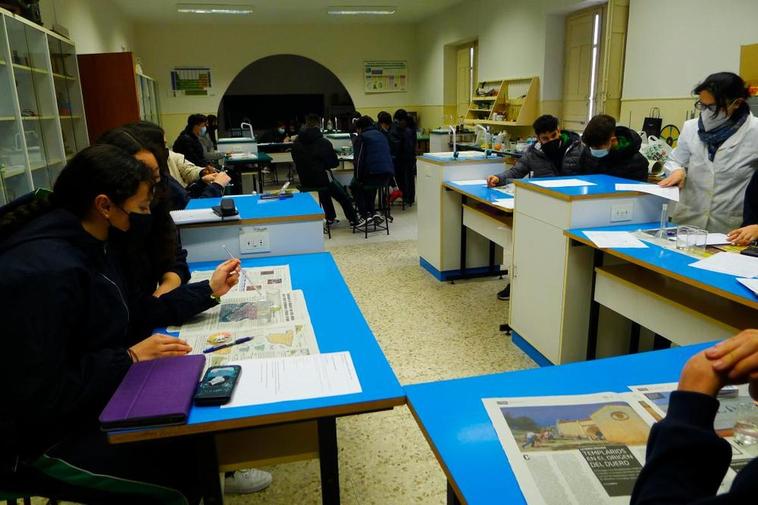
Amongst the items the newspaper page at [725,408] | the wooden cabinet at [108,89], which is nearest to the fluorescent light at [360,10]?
the wooden cabinet at [108,89]

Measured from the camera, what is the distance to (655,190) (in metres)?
2.51

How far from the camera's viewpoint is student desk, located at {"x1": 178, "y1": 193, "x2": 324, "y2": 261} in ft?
7.41

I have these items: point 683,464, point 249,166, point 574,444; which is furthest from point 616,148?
point 249,166

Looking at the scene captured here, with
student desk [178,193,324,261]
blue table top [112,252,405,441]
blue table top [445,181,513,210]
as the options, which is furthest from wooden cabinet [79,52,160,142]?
blue table top [112,252,405,441]

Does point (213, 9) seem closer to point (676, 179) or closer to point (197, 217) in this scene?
point (197, 217)

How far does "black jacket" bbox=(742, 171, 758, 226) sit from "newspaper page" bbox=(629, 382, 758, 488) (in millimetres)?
1592

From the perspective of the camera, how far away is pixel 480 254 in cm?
442

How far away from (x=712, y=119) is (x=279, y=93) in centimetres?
1171

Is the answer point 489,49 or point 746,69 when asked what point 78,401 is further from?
point 489,49

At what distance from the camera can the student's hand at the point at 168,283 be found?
1.79 m

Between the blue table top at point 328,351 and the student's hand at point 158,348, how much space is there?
0.24 m

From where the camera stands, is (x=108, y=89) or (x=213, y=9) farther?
(x=213, y=9)

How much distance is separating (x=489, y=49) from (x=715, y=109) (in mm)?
5860

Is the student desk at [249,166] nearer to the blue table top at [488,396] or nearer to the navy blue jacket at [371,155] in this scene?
the navy blue jacket at [371,155]
